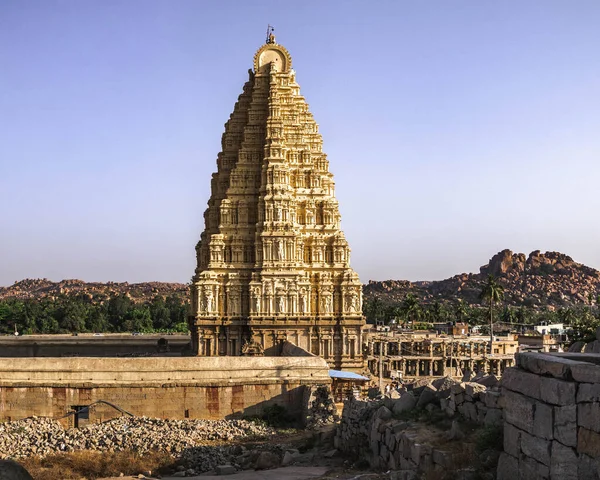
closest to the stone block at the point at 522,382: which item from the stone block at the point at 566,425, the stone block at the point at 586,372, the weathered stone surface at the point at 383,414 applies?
the stone block at the point at 566,425

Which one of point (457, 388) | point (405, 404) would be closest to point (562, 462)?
point (457, 388)

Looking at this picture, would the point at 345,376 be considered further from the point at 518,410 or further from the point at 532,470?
the point at 532,470

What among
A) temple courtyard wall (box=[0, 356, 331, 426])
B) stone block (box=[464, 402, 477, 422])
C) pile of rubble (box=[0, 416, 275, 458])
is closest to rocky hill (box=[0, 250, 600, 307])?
temple courtyard wall (box=[0, 356, 331, 426])

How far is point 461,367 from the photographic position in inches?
2205

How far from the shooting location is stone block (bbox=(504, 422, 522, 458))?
402 inches

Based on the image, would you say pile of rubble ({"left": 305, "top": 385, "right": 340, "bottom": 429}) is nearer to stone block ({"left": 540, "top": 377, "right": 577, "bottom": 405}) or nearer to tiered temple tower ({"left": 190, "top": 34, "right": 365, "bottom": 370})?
tiered temple tower ({"left": 190, "top": 34, "right": 365, "bottom": 370})

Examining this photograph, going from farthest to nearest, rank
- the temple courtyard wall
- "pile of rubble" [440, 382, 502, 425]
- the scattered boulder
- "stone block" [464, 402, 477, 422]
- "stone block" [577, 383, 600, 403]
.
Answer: the temple courtyard wall → the scattered boulder → "stone block" [464, 402, 477, 422] → "pile of rubble" [440, 382, 502, 425] → "stone block" [577, 383, 600, 403]

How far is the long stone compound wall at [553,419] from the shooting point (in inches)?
358

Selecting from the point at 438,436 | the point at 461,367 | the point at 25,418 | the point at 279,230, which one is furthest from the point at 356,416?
the point at 461,367

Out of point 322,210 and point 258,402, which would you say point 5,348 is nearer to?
point 322,210

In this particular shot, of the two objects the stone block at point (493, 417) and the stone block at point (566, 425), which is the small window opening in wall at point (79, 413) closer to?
the stone block at point (493, 417)

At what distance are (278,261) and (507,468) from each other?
95.0 feet

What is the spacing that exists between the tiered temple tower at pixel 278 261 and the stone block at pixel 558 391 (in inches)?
1114

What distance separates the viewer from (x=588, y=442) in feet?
29.8
